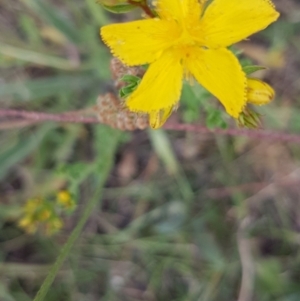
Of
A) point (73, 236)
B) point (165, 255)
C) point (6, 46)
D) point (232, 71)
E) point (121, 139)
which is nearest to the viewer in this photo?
point (232, 71)

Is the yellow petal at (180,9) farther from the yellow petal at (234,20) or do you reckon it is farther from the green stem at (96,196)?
the green stem at (96,196)

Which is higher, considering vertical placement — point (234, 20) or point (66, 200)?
point (234, 20)

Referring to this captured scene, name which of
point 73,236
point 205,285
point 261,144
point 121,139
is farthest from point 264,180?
point 73,236

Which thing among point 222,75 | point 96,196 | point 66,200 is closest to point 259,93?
point 222,75

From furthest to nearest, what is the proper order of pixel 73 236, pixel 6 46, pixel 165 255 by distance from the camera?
1. pixel 165 255
2. pixel 6 46
3. pixel 73 236

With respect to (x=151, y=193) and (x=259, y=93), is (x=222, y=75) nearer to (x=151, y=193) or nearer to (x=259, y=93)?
(x=259, y=93)

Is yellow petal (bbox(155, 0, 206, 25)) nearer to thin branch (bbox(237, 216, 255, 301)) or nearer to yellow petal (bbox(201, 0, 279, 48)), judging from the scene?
yellow petal (bbox(201, 0, 279, 48))

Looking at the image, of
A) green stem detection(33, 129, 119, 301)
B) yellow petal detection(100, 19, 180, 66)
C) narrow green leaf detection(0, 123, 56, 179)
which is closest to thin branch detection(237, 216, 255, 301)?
green stem detection(33, 129, 119, 301)

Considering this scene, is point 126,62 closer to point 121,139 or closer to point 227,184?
point 121,139
